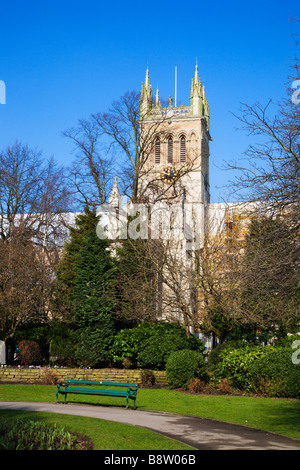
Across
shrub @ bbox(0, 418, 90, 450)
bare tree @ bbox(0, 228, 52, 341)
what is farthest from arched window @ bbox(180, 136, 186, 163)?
shrub @ bbox(0, 418, 90, 450)

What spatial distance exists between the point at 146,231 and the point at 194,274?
560 cm

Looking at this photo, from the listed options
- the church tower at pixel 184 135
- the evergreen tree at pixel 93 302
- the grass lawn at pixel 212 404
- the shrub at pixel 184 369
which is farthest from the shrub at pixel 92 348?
the church tower at pixel 184 135

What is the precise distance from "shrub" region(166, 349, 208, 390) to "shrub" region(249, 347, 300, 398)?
81.9 inches

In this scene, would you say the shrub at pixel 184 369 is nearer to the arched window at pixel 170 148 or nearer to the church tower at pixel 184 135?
the church tower at pixel 184 135

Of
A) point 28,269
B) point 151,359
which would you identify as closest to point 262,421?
point 151,359

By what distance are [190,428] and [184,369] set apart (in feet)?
22.3

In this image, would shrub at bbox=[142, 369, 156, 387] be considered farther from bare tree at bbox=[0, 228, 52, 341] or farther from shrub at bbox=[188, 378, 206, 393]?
bare tree at bbox=[0, 228, 52, 341]

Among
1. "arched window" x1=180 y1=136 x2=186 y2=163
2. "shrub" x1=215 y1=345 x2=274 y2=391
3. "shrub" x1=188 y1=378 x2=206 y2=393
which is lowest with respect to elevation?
"shrub" x1=188 y1=378 x2=206 y2=393

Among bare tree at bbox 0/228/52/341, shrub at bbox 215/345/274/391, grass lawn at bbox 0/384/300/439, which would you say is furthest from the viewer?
bare tree at bbox 0/228/52/341

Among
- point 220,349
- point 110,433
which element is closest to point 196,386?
point 220,349

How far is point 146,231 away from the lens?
2823 centimetres

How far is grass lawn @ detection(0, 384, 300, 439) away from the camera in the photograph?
11.9 m

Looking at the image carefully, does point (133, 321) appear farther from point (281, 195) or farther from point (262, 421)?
point (281, 195)

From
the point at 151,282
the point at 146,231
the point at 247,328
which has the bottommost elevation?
the point at 247,328
